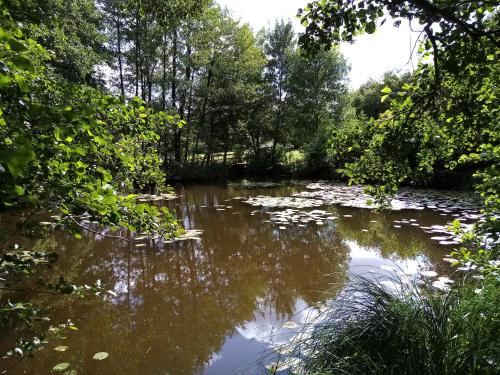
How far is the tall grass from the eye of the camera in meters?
1.93

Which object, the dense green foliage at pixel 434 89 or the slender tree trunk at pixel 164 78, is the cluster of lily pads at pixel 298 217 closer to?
the dense green foliage at pixel 434 89

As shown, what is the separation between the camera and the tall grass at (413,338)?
193cm

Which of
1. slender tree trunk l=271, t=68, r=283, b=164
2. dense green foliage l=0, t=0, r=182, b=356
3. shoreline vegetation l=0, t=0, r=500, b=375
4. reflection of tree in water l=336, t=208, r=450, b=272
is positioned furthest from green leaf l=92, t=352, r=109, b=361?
slender tree trunk l=271, t=68, r=283, b=164

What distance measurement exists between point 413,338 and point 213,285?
11.6ft

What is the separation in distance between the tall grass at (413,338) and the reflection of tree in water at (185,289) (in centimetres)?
156

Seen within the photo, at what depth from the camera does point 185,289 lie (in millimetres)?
5156

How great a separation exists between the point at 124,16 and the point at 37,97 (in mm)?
18761

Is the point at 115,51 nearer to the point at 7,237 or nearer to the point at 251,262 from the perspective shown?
the point at 251,262

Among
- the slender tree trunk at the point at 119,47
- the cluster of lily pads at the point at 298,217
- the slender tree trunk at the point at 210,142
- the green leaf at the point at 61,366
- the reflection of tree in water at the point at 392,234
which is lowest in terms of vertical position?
the green leaf at the point at 61,366

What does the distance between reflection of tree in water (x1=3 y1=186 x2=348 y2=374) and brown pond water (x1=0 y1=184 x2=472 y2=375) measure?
0.05ft

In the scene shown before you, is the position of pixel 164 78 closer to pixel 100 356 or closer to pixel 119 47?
pixel 119 47

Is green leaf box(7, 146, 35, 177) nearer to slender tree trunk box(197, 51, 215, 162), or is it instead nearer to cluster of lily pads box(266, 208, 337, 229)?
cluster of lily pads box(266, 208, 337, 229)

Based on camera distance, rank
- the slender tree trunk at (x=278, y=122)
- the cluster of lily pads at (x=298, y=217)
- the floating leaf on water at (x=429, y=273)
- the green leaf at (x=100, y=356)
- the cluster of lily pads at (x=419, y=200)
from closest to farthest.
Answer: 1. the green leaf at (x=100, y=356)
2. the floating leaf on water at (x=429, y=273)
3. the cluster of lily pads at (x=298, y=217)
4. the cluster of lily pads at (x=419, y=200)
5. the slender tree trunk at (x=278, y=122)

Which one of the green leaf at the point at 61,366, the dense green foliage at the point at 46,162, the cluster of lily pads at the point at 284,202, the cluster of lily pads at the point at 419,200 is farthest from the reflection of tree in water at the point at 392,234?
the dense green foliage at the point at 46,162
